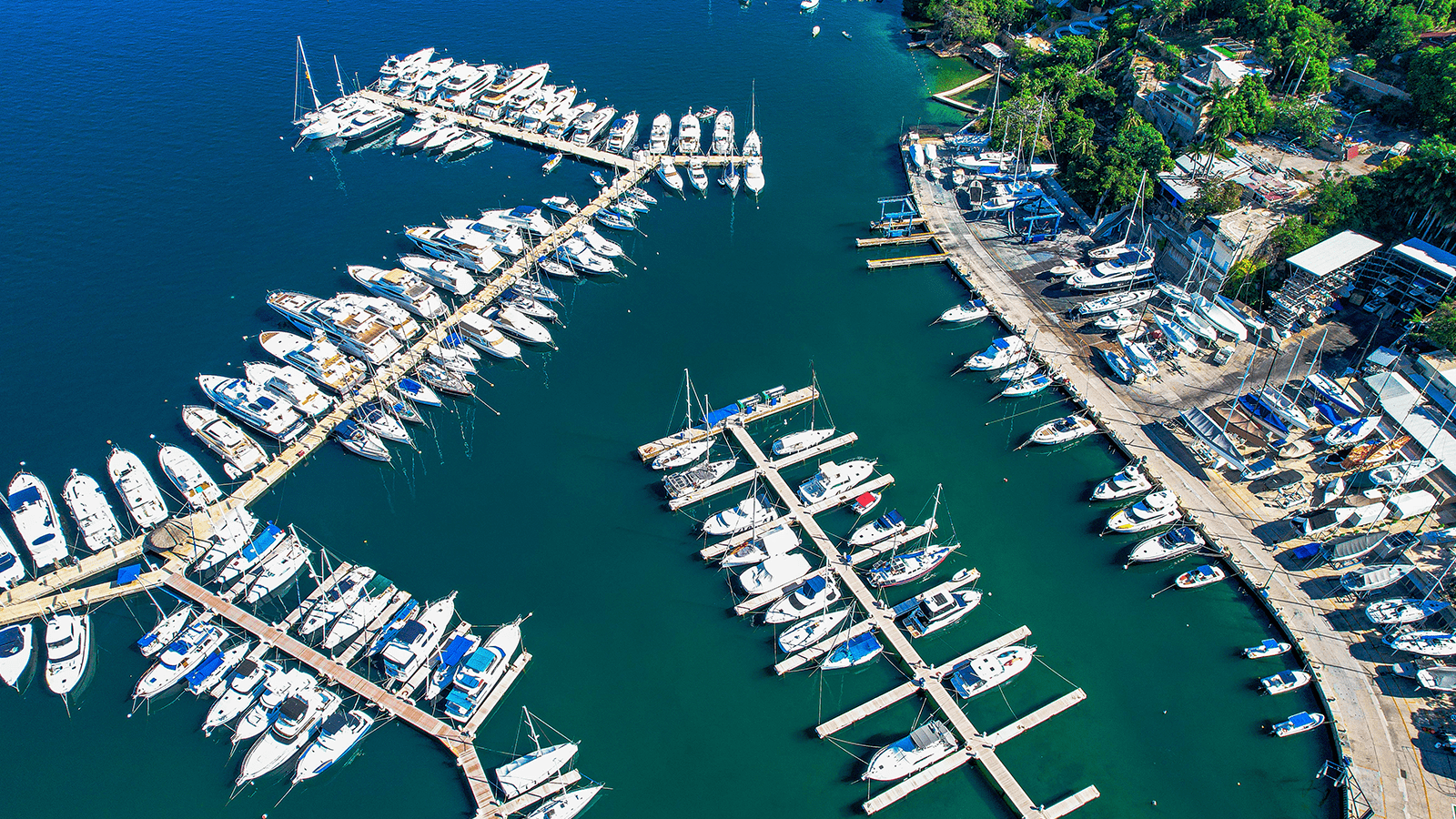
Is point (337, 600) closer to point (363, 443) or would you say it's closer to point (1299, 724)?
point (363, 443)

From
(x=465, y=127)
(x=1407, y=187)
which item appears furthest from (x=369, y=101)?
(x=1407, y=187)

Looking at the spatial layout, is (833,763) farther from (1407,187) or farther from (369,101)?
(369,101)

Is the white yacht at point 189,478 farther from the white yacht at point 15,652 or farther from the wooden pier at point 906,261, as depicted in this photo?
the wooden pier at point 906,261

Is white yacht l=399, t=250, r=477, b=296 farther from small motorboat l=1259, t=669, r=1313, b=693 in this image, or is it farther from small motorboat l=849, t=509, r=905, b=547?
small motorboat l=1259, t=669, r=1313, b=693

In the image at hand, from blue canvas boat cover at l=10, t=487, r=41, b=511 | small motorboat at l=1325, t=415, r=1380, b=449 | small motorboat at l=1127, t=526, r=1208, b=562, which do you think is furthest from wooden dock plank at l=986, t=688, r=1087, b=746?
blue canvas boat cover at l=10, t=487, r=41, b=511

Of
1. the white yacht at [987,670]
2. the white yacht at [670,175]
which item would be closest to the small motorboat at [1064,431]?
the white yacht at [987,670]
